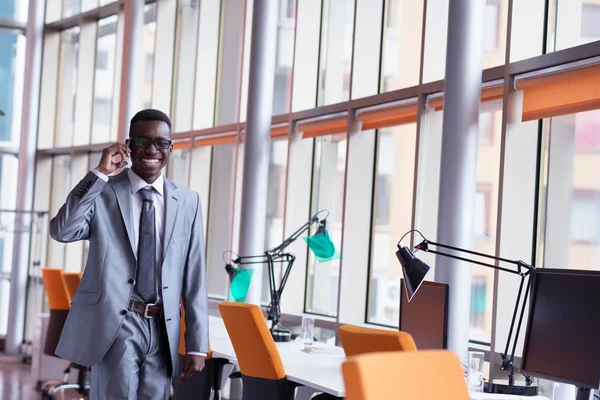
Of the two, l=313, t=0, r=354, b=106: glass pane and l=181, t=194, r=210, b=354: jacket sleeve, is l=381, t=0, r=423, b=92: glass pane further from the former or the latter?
l=181, t=194, r=210, b=354: jacket sleeve

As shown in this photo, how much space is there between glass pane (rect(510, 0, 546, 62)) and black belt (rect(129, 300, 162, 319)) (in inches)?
108

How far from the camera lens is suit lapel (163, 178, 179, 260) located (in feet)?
9.57

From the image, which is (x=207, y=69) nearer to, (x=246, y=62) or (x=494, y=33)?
(x=246, y=62)

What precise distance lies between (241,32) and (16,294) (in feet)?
14.5

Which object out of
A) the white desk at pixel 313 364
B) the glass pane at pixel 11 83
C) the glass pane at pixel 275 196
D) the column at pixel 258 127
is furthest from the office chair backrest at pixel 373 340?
the glass pane at pixel 11 83

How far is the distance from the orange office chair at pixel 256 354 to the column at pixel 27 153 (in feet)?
23.0

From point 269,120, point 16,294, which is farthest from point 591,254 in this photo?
point 16,294

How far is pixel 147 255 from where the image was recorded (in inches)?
113

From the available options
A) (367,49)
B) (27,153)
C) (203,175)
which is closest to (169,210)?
(367,49)

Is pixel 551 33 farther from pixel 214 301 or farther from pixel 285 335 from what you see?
pixel 214 301

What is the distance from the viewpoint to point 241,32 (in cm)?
796

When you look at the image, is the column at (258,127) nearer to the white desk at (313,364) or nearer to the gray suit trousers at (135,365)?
the white desk at (313,364)

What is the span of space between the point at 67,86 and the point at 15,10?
1.07 m

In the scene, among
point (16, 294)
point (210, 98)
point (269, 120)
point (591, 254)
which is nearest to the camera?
point (591, 254)
